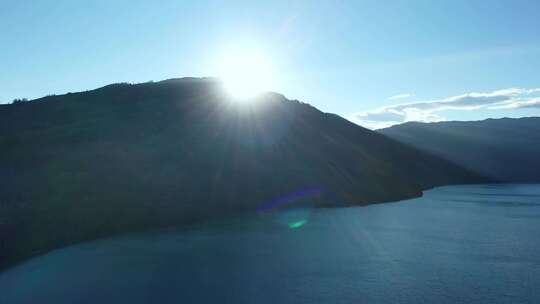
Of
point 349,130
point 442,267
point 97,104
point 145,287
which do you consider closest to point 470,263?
point 442,267

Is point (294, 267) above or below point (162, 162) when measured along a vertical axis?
below

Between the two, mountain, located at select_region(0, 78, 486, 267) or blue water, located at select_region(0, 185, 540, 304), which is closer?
blue water, located at select_region(0, 185, 540, 304)

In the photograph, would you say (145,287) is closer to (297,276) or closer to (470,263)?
(297,276)

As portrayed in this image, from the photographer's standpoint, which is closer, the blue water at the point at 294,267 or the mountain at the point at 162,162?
the blue water at the point at 294,267

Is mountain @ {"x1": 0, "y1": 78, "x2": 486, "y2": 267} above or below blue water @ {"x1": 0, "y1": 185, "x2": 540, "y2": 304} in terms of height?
above

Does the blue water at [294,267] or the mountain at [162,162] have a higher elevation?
the mountain at [162,162]
